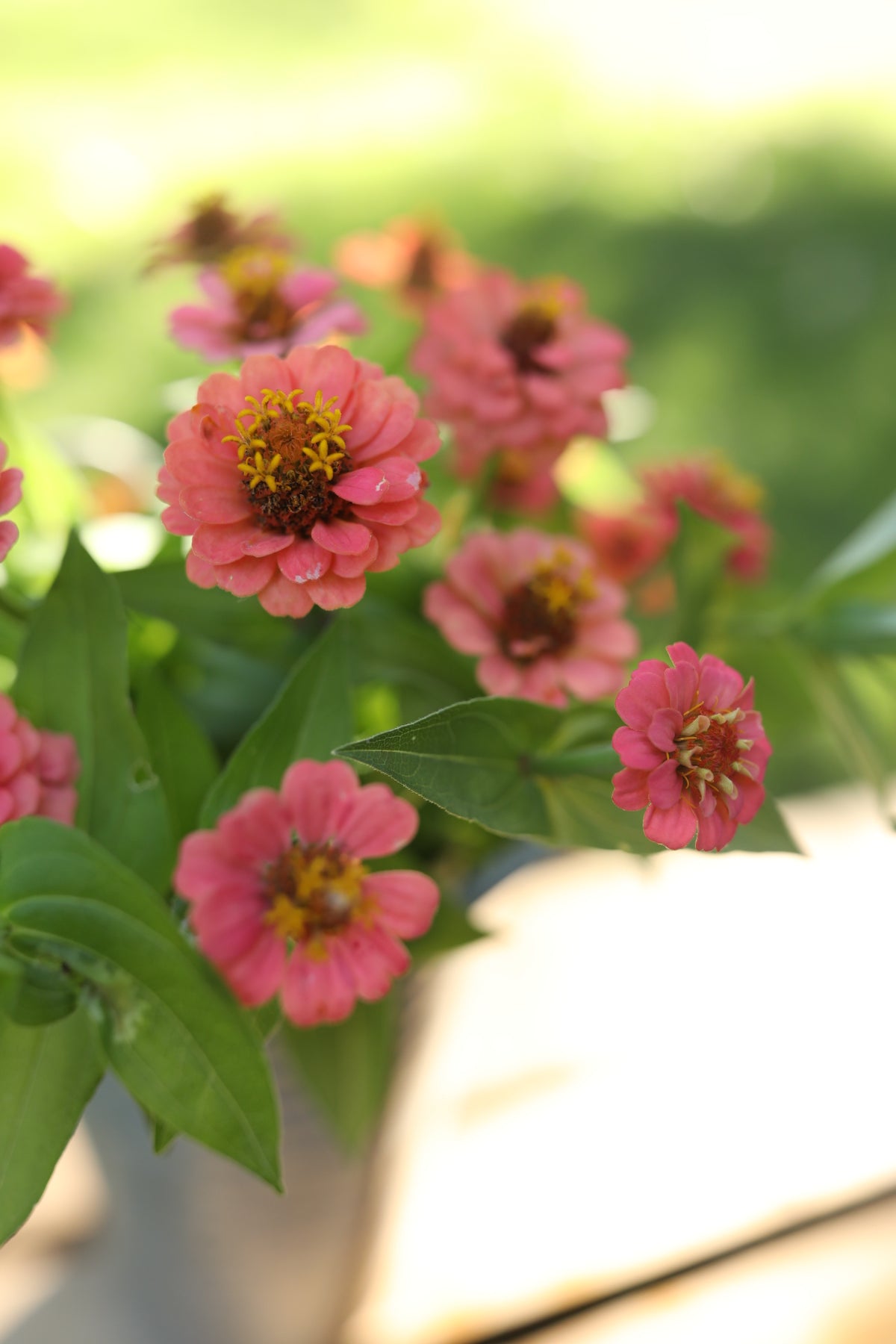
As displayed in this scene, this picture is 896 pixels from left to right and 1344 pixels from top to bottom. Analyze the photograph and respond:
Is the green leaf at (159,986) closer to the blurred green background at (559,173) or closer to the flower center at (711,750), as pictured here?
the flower center at (711,750)

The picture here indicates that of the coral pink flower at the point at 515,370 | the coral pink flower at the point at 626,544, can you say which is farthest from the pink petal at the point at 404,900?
the coral pink flower at the point at 626,544

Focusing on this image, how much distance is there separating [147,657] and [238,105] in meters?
1.51

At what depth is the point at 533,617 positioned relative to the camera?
43 centimetres

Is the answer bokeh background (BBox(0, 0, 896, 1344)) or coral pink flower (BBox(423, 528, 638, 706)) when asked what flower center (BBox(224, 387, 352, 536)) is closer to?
coral pink flower (BBox(423, 528, 638, 706))

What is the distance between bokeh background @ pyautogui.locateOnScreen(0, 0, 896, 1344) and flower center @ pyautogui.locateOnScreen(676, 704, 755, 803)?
1.45 feet

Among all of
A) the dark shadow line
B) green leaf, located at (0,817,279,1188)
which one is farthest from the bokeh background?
green leaf, located at (0,817,279,1188)

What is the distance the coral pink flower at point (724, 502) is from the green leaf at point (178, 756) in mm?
274

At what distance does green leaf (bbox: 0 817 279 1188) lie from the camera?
1.09ft

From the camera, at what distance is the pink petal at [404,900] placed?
349 millimetres

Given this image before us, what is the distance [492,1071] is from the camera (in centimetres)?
60

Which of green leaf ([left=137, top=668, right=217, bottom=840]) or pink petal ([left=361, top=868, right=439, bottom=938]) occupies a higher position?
pink petal ([left=361, top=868, right=439, bottom=938])

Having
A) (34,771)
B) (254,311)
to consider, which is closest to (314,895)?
(34,771)

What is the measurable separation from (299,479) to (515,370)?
0.19 m

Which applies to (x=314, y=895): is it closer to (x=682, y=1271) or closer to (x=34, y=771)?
(x=34, y=771)
